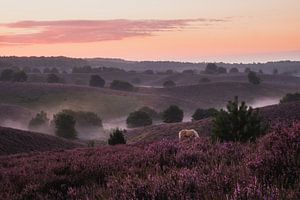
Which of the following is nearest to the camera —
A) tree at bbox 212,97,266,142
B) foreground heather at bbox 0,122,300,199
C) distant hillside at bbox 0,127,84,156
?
foreground heather at bbox 0,122,300,199

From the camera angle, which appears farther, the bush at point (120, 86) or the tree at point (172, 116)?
the bush at point (120, 86)

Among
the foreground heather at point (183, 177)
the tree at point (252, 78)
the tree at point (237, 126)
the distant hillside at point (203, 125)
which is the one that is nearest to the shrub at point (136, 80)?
the tree at point (252, 78)

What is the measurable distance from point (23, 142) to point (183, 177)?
36158 mm

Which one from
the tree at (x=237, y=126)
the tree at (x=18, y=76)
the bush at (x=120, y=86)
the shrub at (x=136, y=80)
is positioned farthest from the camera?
the shrub at (x=136, y=80)

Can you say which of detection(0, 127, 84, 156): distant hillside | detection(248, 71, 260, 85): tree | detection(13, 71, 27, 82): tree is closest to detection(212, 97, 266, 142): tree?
detection(0, 127, 84, 156): distant hillside

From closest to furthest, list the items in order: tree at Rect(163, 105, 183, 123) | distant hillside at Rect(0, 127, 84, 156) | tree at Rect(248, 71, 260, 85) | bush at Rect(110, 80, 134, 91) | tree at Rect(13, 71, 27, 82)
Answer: distant hillside at Rect(0, 127, 84, 156) → tree at Rect(163, 105, 183, 123) → tree at Rect(13, 71, 27, 82) → bush at Rect(110, 80, 134, 91) → tree at Rect(248, 71, 260, 85)

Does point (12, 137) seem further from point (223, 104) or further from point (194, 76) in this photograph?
point (194, 76)

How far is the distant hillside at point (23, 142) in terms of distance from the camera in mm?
36566

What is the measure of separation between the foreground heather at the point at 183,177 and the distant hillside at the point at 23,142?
28.9 meters

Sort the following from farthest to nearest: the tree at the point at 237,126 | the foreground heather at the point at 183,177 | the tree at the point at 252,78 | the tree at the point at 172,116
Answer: the tree at the point at 252,78, the tree at the point at 172,116, the tree at the point at 237,126, the foreground heather at the point at 183,177

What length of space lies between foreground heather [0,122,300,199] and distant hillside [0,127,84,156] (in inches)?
1138

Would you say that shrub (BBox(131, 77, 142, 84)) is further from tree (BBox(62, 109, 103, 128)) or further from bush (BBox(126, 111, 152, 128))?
bush (BBox(126, 111, 152, 128))

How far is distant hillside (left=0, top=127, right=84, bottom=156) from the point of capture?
36566 millimetres

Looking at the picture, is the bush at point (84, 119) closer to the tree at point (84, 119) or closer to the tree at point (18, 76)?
the tree at point (84, 119)
